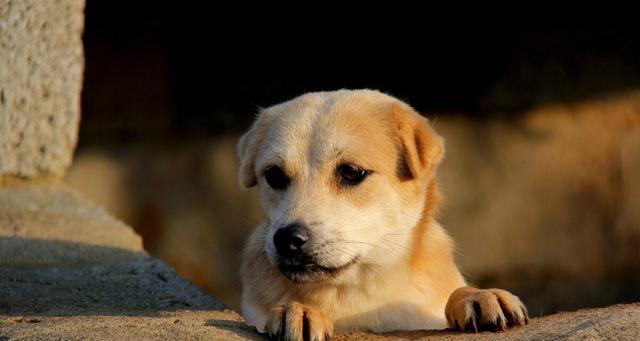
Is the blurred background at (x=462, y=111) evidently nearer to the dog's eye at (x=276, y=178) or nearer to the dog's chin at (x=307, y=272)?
the dog's eye at (x=276, y=178)

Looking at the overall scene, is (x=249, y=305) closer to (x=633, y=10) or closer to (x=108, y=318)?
(x=108, y=318)

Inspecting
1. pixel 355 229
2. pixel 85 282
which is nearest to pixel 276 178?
pixel 355 229

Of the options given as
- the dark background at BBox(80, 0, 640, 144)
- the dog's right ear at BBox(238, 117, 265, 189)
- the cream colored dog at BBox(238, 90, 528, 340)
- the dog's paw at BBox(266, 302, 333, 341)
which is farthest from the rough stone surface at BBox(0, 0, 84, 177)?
the dark background at BBox(80, 0, 640, 144)

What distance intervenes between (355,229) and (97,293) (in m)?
1.26

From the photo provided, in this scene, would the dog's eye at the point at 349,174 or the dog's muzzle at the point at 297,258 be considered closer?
the dog's muzzle at the point at 297,258

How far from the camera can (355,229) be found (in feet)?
12.1

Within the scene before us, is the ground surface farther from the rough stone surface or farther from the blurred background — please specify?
the blurred background

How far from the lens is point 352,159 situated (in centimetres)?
381

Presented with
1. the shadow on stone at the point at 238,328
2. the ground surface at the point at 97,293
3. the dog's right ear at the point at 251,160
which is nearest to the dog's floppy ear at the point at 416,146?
the dog's right ear at the point at 251,160

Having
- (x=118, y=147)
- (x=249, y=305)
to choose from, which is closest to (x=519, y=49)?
(x=118, y=147)

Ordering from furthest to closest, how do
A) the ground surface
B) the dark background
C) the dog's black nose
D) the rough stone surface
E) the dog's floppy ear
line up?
the dark background < the rough stone surface < the dog's floppy ear < the dog's black nose < the ground surface

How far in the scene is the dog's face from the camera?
3.56m

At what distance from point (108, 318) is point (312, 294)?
77cm

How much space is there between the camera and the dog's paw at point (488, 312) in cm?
335
